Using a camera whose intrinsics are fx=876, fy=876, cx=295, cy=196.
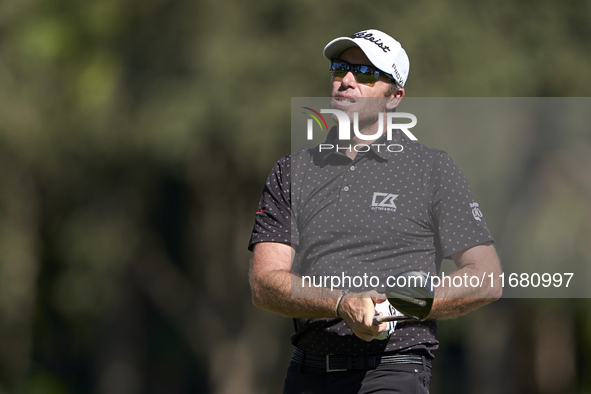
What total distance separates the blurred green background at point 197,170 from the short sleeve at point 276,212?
12.4ft

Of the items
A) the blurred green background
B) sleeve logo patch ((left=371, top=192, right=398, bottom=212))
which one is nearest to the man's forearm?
sleeve logo patch ((left=371, top=192, right=398, bottom=212))

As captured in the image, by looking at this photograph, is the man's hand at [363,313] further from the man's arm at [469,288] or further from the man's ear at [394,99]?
the man's ear at [394,99]

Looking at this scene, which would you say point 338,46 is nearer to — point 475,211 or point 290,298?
point 475,211

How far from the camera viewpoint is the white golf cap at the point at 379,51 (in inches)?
156

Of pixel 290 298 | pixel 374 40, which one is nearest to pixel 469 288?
Result: pixel 290 298

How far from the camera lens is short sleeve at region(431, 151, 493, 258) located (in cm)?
373

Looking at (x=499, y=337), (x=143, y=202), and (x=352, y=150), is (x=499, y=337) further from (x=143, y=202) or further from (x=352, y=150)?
(x=352, y=150)

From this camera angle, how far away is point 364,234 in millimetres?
3834

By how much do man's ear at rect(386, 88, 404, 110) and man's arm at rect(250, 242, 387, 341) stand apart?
2.69ft

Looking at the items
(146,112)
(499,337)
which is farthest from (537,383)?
(146,112)

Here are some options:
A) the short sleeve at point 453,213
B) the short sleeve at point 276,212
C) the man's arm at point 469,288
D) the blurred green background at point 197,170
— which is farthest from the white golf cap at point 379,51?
the blurred green background at point 197,170

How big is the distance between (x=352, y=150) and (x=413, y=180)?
36cm

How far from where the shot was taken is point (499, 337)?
14.0 m

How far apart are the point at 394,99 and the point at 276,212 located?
2.53 ft
